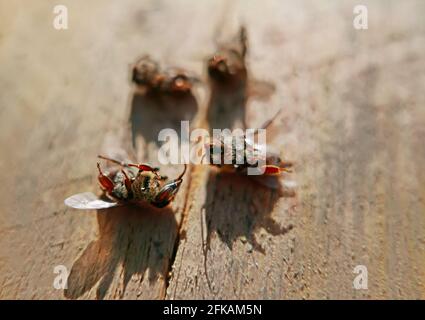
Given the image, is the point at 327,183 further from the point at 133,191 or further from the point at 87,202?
the point at 87,202

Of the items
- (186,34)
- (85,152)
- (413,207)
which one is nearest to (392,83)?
(413,207)

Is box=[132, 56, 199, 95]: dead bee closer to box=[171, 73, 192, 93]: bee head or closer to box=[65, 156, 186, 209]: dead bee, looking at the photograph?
box=[171, 73, 192, 93]: bee head

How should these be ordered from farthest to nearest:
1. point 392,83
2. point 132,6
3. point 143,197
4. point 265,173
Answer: point 132,6 < point 392,83 < point 265,173 < point 143,197

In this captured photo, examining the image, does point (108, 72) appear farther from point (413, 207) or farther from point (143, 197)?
point (413, 207)

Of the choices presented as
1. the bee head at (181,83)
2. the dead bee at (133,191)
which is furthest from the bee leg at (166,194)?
the bee head at (181,83)

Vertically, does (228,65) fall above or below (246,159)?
above

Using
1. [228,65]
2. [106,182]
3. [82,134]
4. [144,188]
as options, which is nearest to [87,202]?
[106,182]
